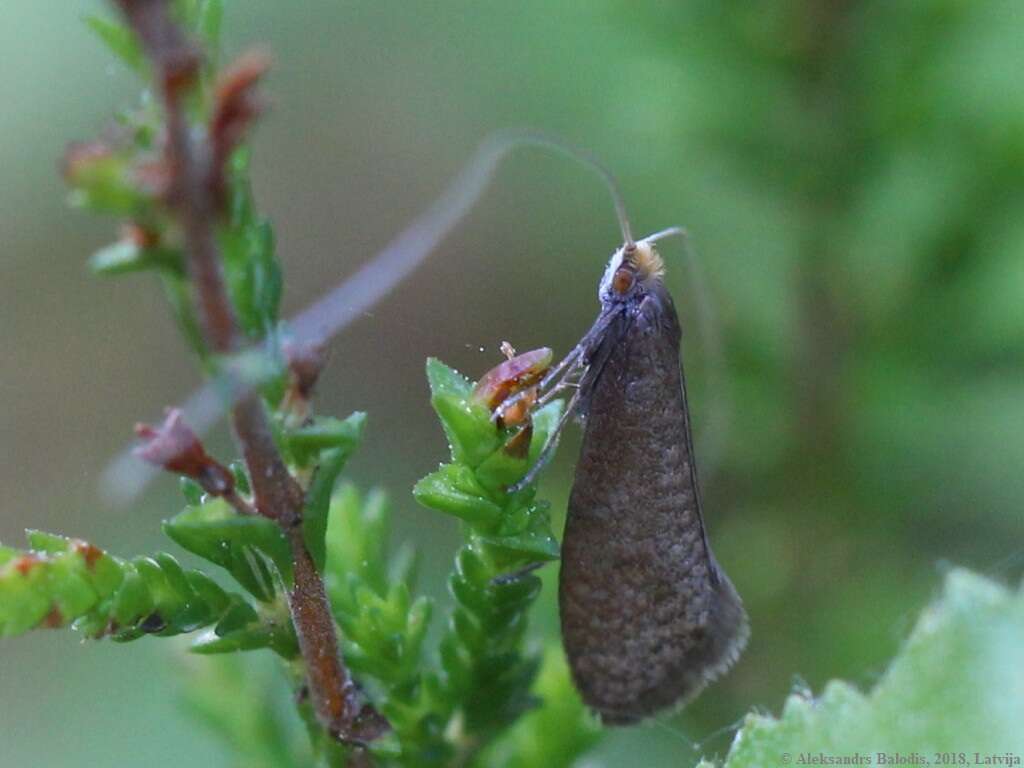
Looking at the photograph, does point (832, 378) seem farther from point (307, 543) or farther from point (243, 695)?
point (307, 543)

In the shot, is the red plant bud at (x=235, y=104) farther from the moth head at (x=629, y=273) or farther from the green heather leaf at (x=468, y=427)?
the moth head at (x=629, y=273)

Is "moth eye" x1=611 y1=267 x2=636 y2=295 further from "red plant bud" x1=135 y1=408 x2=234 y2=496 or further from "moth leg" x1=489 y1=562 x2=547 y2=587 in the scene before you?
"red plant bud" x1=135 y1=408 x2=234 y2=496

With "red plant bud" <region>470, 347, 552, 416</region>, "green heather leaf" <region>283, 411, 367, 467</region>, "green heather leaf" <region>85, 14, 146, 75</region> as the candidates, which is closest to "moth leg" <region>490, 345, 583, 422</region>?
"red plant bud" <region>470, 347, 552, 416</region>

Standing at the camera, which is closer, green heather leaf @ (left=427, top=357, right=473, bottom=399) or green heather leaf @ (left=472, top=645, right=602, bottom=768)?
green heather leaf @ (left=427, top=357, right=473, bottom=399)

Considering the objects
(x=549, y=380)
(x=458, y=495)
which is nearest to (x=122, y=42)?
(x=458, y=495)

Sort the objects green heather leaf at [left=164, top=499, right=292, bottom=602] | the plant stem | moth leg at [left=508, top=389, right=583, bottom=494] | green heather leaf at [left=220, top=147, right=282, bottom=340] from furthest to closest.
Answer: moth leg at [left=508, top=389, right=583, bottom=494], green heather leaf at [left=164, top=499, right=292, bottom=602], green heather leaf at [left=220, top=147, right=282, bottom=340], the plant stem
